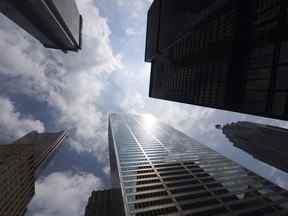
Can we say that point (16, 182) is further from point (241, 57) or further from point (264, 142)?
point (264, 142)

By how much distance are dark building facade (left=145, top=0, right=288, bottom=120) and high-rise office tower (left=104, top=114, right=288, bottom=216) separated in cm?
3401

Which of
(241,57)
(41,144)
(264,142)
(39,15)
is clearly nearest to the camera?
(241,57)

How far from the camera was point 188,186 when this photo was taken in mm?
64688

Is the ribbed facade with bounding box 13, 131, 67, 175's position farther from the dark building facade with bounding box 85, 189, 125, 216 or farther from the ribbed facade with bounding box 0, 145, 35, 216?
the dark building facade with bounding box 85, 189, 125, 216

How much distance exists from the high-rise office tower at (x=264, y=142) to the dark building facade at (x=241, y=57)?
11913 cm

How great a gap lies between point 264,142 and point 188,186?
10275 cm

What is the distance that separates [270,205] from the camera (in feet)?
183

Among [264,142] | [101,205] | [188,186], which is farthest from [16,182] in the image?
[264,142]

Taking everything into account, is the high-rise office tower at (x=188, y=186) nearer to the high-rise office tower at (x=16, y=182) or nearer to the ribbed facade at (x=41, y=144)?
the high-rise office tower at (x=16, y=182)

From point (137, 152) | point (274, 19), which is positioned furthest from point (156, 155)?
point (274, 19)

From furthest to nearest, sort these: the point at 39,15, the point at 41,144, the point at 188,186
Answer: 1. the point at 41,144
2. the point at 188,186
3. the point at 39,15

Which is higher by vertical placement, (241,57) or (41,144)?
(241,57)

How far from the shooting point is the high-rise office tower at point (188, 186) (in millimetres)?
53156

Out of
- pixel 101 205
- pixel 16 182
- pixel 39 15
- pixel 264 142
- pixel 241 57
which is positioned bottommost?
pixel 101 205
